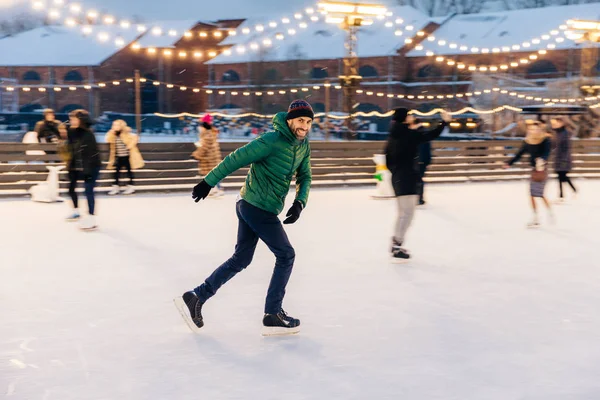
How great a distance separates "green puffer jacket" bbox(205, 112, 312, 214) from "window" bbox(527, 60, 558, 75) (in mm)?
34815

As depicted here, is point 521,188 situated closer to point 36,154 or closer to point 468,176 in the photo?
point 468,176

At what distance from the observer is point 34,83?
41.1 metres

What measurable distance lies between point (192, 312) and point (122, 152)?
9249 mm

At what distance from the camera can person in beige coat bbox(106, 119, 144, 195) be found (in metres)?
13.1

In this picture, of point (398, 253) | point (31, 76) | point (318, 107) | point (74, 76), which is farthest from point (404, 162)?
point (31, 76)

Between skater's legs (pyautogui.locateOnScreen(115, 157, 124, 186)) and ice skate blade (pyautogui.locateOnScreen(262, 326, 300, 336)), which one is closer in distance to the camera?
ice skate blade (pyautogui.locateOnScreen(262, 326, 300, 336))

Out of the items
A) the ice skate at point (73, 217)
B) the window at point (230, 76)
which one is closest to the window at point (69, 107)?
the window at point (230, 76)

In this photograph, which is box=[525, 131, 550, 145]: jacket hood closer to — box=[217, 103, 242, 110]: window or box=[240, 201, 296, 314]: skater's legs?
box=[240, 201, 296, 314]: skater's legs

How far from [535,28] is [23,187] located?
111 feet

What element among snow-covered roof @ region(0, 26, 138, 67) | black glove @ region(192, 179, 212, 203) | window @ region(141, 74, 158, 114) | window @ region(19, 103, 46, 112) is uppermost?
snow-covered roof @ region(0, 26, 138, 67)

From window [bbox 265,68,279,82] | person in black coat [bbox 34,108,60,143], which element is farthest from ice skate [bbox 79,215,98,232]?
window [bbox 265,68,279,82]

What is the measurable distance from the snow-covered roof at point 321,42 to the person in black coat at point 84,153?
30.2 meters

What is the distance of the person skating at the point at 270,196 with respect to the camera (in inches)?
159

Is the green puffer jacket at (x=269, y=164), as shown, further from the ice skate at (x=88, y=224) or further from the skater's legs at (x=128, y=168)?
the skater's legs at (x=128, y=168)
